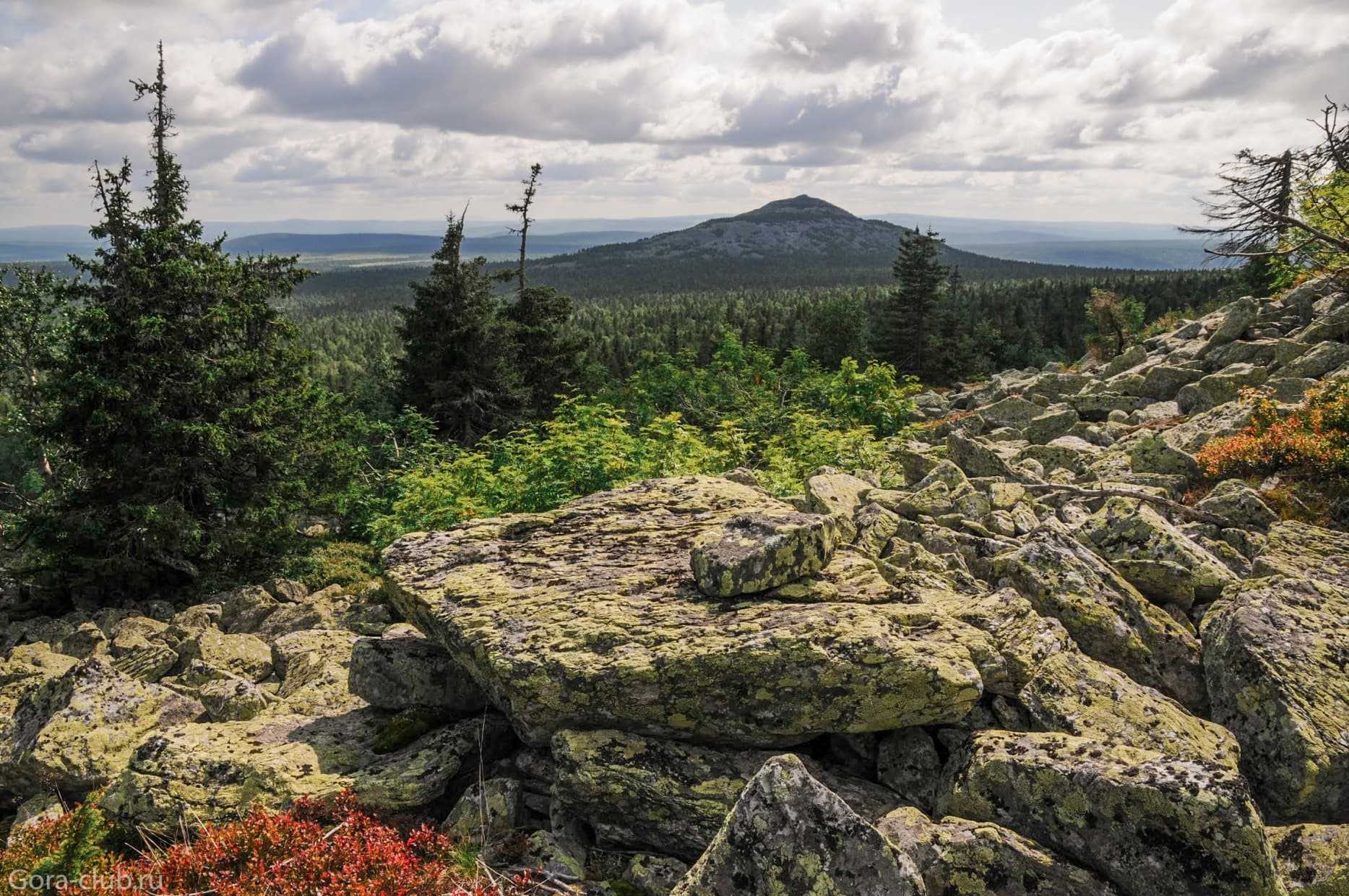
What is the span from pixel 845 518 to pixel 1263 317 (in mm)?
26227

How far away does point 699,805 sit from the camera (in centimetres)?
623

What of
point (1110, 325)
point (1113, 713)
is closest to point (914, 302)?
point (1110, 325)

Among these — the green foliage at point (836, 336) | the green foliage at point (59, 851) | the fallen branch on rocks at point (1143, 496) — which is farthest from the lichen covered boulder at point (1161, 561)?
the green foliage at point (836, 336)

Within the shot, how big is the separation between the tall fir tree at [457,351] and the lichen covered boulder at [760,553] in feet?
99.4

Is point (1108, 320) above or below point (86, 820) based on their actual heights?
above

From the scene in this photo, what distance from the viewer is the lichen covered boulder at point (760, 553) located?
7203mm

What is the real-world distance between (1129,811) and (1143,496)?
8714 millimetres

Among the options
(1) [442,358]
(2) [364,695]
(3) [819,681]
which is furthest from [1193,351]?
(1) [442,358]

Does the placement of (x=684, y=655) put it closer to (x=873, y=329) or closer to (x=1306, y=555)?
(x=1306, y=555)

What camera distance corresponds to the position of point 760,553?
7238 mm

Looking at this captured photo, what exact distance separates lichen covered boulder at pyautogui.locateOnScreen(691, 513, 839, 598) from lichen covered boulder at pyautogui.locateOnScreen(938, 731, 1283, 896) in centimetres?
234

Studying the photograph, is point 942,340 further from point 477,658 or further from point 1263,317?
point 477,658

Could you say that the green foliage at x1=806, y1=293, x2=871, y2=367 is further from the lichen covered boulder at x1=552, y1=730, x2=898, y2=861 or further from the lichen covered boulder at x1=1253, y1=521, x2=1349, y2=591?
the lichen covered boulder at x1=552, y1=730, x2=898, y2=861

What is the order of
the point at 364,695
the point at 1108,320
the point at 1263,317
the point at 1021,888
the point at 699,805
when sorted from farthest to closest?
1. the point at 1108,320
2. the point at 1263,317
3. the point at 364,695
4. the point at 699,805
5. the point at 1021,888
